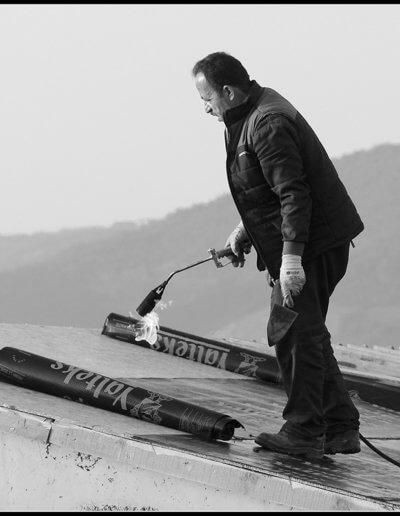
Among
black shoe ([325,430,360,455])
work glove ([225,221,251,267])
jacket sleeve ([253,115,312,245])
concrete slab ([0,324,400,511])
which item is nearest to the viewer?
concrete slab ([0,324,400,511])

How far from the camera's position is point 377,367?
8164 mm

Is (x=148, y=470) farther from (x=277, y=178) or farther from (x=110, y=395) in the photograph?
(x=277, y=178)

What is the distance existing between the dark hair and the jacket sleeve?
0.22m

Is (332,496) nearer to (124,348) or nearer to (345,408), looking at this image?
(345,408)

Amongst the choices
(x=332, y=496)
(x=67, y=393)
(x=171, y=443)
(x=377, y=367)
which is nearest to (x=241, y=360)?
(x=377, y=367)

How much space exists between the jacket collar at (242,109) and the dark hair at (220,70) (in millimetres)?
55

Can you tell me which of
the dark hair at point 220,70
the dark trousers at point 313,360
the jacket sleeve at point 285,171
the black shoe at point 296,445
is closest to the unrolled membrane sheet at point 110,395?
the black shoe at point 296,445

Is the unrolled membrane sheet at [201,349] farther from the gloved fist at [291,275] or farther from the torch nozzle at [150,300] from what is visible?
the gloved fist at [291,275]

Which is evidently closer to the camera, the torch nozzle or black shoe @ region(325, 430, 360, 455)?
black shoe @ region(325, 430, 360, 455)

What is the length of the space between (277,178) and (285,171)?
0.14 feet

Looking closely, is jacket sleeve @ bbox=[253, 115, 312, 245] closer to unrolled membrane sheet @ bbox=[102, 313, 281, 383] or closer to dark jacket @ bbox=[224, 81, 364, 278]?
dark jacket @ bbox=[224, 81, 364, 278]

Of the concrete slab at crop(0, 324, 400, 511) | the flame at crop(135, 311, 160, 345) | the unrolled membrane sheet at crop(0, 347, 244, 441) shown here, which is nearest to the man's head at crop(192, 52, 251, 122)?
the unrolled membrane sheet at crop(0, 347, 244, 441)

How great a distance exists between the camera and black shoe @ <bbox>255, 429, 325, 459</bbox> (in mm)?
4504

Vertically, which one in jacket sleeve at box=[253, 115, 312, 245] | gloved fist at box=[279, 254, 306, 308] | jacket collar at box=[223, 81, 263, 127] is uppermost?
jacket collar at box=[223, 81, 263, 127]
